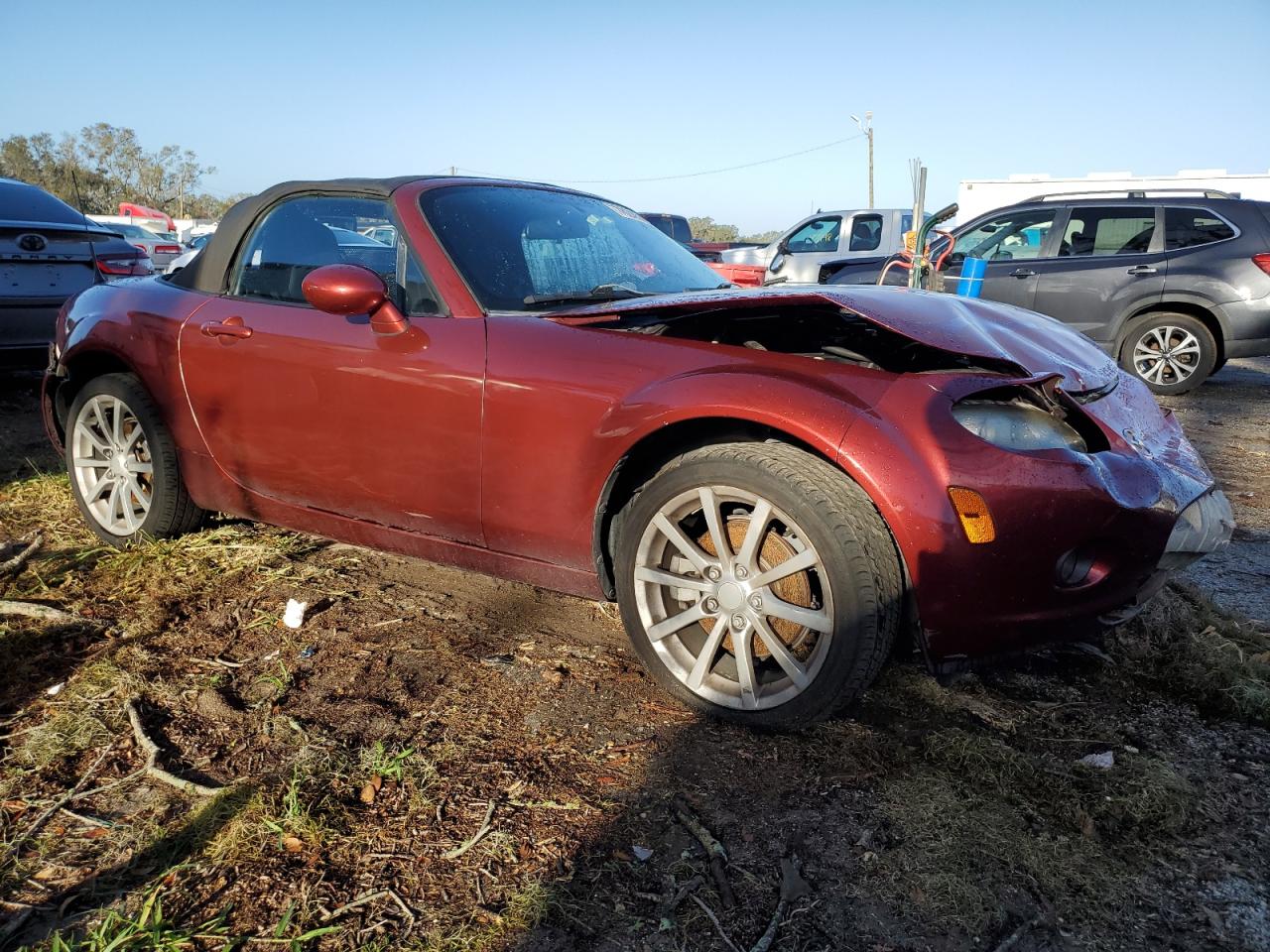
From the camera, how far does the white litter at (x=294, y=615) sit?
311 cm

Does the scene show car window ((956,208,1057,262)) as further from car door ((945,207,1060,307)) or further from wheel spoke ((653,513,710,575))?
wheel spoke ((653,513,710,575))

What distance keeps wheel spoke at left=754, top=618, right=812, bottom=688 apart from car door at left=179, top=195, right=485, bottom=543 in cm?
96

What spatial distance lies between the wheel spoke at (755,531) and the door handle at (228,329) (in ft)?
6.44

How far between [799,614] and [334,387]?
169 cm

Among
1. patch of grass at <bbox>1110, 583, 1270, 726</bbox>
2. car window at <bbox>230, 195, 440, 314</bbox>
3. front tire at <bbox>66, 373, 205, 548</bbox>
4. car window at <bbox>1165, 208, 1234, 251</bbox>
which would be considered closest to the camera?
patch of grass at <bbox>1110, 583, 1270, 726</bbox>

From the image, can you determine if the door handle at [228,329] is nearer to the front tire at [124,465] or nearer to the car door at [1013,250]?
the front tire at [124,465]

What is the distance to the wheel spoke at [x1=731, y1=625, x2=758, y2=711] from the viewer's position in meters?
2.43

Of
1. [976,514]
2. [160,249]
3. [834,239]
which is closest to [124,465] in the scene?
[976,514]

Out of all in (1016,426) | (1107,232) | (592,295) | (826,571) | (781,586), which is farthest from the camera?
(1107,232)

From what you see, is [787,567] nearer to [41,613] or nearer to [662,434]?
[662,434]

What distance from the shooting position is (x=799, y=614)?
2.33 meters

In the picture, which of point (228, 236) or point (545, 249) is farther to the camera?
point (228, 236)

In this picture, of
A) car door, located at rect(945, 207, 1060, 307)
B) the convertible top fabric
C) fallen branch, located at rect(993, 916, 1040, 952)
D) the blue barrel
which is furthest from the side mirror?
car door, located at rect(945, 207, 1060, 307)

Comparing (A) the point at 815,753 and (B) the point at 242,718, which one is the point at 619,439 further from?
(B) the point at 242,718
